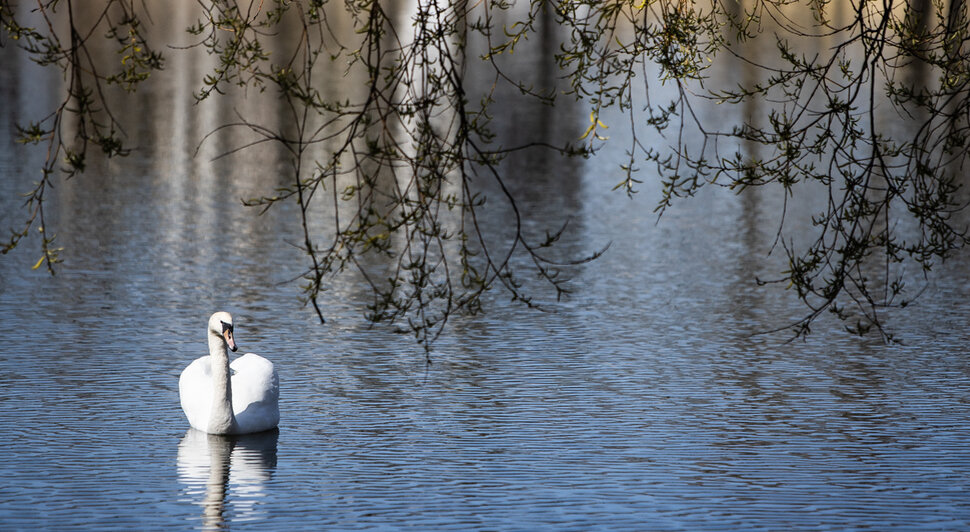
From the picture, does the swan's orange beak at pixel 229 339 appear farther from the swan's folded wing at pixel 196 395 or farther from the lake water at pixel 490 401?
the lake water at pixel 490 401

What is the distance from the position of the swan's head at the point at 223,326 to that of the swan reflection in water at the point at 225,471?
2.62ft

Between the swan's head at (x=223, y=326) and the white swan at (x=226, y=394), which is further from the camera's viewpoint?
the swan's head at (x=223, y=326)

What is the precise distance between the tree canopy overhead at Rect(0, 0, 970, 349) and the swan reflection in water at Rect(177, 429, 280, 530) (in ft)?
6.20

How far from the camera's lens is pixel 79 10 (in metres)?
66.6

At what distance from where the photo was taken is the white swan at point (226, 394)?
39.7 ft

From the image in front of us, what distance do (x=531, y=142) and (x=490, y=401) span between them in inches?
600

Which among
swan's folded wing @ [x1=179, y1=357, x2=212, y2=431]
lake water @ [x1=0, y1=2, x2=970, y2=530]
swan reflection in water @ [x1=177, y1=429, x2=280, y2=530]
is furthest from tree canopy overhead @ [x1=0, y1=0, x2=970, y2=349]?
swan reflection in water @ [x1=177, y1=429, x2=280, y2=530]

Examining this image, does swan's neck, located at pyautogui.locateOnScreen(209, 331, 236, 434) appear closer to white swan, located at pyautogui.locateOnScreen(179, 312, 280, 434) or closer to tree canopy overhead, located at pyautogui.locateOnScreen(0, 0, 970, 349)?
white swan, located at pyautogui.locateOnScreen(179, 312, 280, 434)

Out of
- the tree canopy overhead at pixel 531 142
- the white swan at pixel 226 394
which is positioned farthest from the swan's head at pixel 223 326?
the tree canopy overhead at pixel 531 142

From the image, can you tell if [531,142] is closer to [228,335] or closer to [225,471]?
[228,335]

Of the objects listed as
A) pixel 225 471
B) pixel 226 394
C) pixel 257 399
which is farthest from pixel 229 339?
pixel 225 471

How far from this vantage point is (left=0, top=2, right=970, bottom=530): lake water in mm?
10172

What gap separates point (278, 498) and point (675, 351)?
5.64m

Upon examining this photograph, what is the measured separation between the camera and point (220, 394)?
12.1 metres
